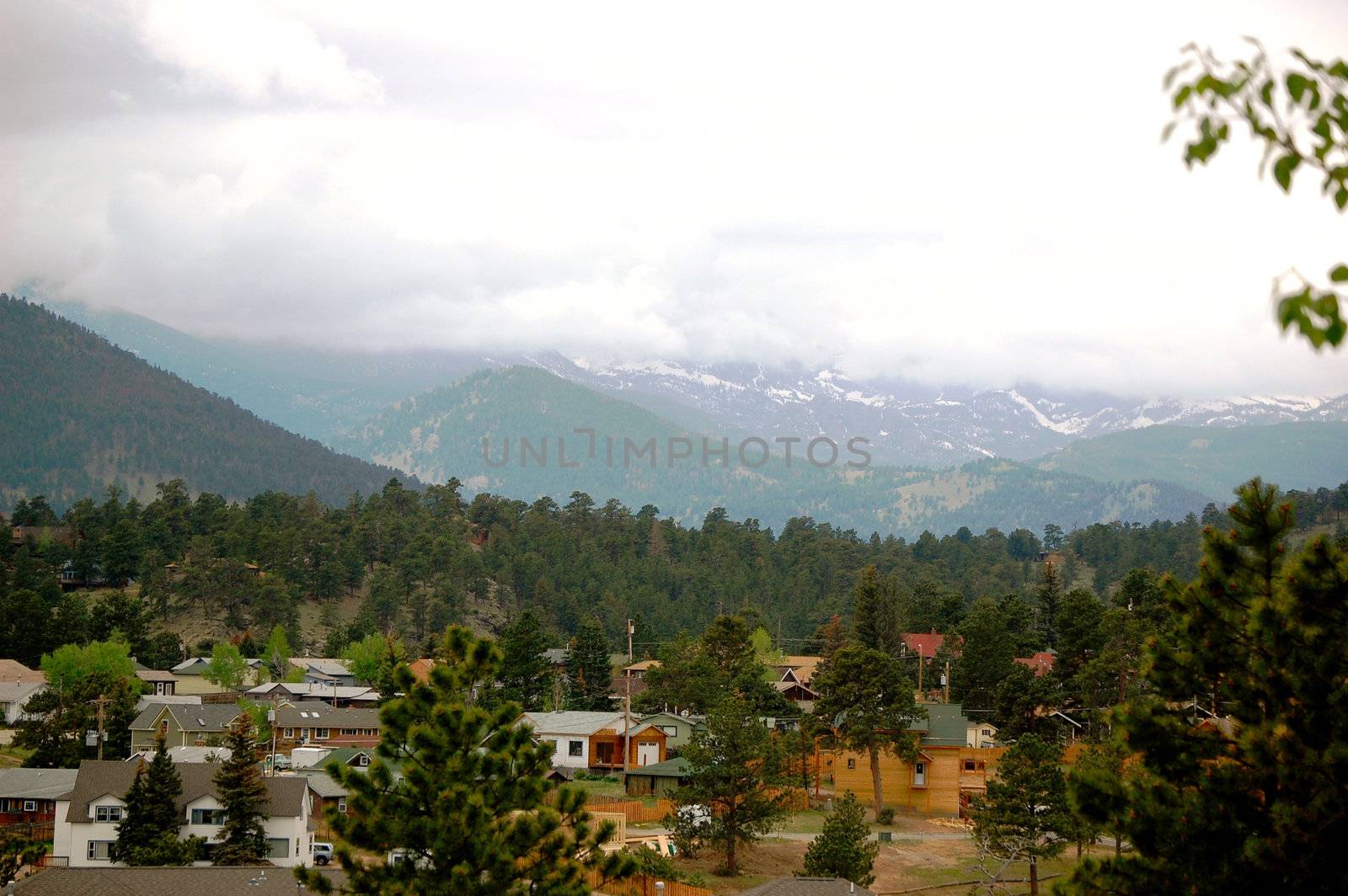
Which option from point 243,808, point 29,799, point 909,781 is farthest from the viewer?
point 909,781

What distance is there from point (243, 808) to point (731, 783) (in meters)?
15.2

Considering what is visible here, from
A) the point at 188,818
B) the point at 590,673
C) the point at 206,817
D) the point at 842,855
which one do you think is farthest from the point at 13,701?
the point at 842,855

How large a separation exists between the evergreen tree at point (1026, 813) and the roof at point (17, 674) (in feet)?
188

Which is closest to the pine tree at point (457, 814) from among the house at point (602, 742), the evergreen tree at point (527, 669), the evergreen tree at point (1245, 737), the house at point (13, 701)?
the evergreen tree at point (1245, 737)

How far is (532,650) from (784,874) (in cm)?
3045

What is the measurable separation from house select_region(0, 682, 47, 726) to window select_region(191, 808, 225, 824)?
3346 cm

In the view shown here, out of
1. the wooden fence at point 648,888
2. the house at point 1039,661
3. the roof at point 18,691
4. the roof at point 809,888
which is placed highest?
the house at point 1039,661

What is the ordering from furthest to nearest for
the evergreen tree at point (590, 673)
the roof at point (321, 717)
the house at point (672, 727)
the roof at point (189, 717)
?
the evergreen tree at point (590, 673) < the roof at point (321, 717) < the roof at point (189, 717) < the house at point (672, 727)

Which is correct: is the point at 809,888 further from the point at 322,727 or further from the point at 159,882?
the point at 322,727

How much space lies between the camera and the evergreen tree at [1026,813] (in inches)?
1609

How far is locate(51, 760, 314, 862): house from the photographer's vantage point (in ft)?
142

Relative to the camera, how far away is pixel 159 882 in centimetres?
3359

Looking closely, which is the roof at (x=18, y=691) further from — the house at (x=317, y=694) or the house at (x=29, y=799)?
the house at (x=29, y=799)

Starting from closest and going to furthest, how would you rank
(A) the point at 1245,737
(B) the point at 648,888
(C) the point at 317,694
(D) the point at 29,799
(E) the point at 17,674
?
(A) the point at 1245,737, (B) the point at 648,888, (D) the point at 29,799, (E) the point at 17,674, (C) the point at 317,694
